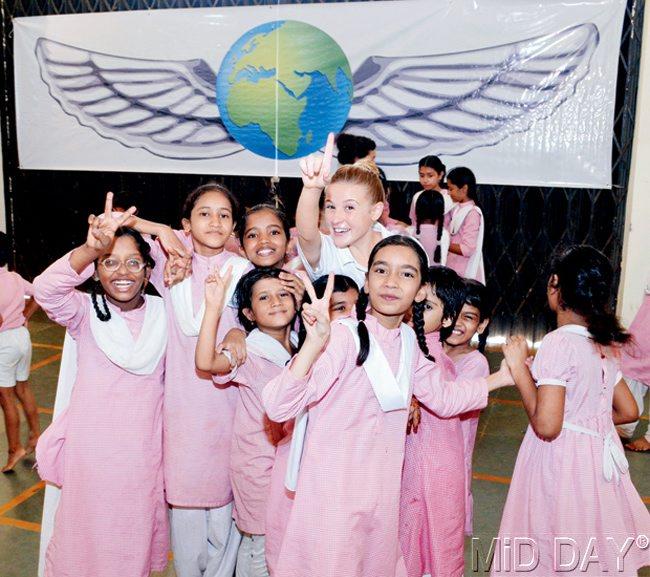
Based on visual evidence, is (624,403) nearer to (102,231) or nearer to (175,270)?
(175,270)

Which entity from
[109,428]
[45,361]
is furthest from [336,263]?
[45,361]

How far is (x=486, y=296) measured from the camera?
227 cm

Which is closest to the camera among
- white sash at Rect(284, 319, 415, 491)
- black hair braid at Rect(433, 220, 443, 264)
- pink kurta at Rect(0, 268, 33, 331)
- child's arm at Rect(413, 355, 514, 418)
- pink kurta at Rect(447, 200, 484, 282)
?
white sash at Rect(284, 319, 415, 491)

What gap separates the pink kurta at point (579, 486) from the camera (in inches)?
71.6

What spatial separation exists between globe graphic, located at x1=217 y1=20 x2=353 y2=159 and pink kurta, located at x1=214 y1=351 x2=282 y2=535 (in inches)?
127

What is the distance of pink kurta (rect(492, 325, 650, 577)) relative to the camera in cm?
182

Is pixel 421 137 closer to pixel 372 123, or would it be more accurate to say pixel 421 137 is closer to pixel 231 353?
pixel 372 123

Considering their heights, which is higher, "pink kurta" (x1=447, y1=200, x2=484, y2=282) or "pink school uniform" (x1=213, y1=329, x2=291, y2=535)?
"pink kurta" (x1=447, y1=200, x2=484, y2=282)

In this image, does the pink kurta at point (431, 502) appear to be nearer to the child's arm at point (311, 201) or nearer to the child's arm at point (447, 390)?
the child's arm at point (447, 390)

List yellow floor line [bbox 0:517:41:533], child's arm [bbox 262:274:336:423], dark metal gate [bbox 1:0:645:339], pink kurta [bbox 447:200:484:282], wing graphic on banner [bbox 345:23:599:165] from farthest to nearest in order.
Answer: dark metal gate [bbox 1:0:645:339] < wing graphic on banner [bbox 345:23:599:165] < pink kurta [bbox 447:200:484:282] < yellow floor line [bbox 0:517:41:533] < child's arm [bbox 262:274:336:423]

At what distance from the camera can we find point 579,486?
185cm

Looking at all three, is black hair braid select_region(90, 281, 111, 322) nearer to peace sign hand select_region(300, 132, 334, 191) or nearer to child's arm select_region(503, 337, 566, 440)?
peace sign hand select_region(300, 132, 334, 191)


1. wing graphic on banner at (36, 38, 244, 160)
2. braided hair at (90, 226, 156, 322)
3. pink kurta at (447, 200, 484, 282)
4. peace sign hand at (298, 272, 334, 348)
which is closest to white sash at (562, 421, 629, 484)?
peace sign hand at (298, 272, 334, 348)

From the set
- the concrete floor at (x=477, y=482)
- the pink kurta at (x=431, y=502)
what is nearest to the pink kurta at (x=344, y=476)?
the pink kurta at (x=431, y=502)
